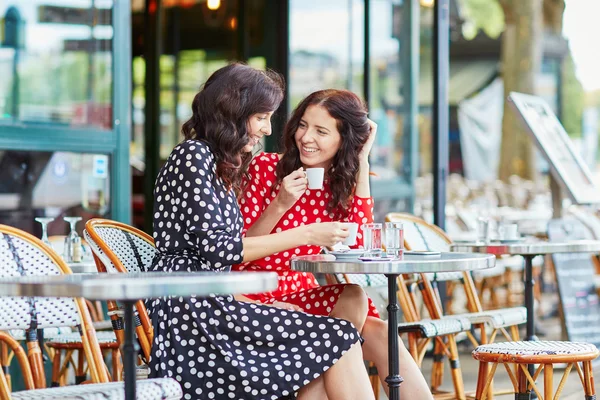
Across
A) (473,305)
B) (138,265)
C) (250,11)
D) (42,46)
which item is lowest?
(473,305)

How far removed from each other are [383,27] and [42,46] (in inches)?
141

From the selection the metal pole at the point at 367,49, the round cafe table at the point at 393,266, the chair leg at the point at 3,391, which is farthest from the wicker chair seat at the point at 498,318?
the metal pole at the point at 367,49

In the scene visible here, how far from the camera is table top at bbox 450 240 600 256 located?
163 inches

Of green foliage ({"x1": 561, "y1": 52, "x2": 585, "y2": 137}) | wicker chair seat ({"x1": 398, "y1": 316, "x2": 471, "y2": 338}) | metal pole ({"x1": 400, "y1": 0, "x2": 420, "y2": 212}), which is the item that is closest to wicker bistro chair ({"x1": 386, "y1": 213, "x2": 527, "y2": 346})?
wicker chair seat ({"x1": 398, "y1": 316, "x2": 471, "y2": 338})

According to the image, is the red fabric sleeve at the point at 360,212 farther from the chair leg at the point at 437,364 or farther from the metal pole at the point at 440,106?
the metal pole at the point at 440,106

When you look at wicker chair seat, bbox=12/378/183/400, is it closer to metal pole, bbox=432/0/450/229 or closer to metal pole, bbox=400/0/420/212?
metal pole, bbox=432/0/450/229

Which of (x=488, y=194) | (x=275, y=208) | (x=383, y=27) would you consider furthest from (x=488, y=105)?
(x=275, y=208)

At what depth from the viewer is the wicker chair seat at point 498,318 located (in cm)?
443

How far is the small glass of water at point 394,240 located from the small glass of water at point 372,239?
1.0 inches

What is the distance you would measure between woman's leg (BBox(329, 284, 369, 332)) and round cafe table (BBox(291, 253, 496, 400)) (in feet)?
0.31

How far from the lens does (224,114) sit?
3.18 meters

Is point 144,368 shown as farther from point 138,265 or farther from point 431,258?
point 431,258

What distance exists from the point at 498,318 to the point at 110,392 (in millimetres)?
2401

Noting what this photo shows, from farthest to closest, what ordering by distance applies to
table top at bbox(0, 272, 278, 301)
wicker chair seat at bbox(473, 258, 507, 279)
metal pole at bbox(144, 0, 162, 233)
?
metal pole at bbox(144, 0, 162, 233) → wicker chair seat at bbox(473, 258, 507, 279) → table top at bbox(0, 272, 278, 301)
